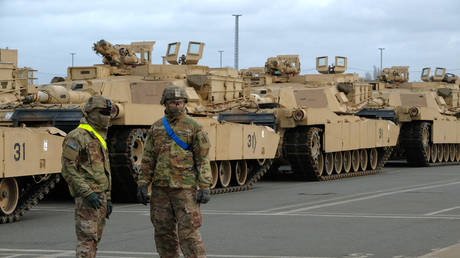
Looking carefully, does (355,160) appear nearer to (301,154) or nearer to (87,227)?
(301,154)

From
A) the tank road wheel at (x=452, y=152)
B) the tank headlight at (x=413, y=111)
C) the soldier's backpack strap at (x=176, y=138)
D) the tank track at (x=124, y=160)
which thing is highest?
the soldier's backpack strap at (x=176, y=138)

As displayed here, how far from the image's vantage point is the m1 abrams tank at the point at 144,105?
59.7ft

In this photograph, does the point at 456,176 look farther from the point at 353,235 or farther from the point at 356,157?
the point at 353,235

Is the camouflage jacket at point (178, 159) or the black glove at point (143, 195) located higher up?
the camouflage jacket at point (178, 159)

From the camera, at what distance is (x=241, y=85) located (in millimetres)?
26125

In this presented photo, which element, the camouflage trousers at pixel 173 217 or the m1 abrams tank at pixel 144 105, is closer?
the camouflage trousers at pixel 173 217

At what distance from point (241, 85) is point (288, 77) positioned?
8.41 meters

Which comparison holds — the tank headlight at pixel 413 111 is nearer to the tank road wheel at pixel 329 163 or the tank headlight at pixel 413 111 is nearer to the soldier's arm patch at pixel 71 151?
the tank road wheel at pixel 329 163

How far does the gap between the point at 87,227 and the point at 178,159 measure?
3.55ft

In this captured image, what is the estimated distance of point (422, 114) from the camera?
1330 inches

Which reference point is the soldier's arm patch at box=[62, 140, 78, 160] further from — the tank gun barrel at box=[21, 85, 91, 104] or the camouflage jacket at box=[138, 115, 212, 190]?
the tank gun barrel at box=[21, 85, 91, 104]

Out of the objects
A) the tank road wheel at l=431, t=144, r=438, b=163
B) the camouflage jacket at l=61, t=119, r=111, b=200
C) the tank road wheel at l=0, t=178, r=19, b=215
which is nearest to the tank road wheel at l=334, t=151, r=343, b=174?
the tank road wheel at l=431, t=144, r=438, b=163

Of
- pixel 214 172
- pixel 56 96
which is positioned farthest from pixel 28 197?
pixel 214 172

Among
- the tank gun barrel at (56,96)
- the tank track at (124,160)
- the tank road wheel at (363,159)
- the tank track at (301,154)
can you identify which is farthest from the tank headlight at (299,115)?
the tank track at (124,160)
